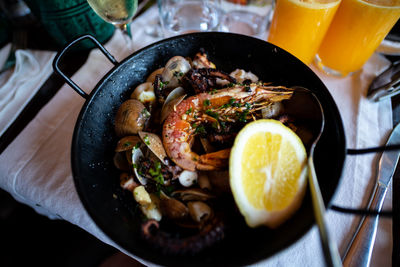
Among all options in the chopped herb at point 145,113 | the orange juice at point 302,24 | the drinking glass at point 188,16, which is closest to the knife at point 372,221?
the orange juice at point 302,24

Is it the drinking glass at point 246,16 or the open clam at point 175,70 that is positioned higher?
the open clam at point 175,70

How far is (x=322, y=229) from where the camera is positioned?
41cm

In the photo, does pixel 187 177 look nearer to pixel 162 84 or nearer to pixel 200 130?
pixel 200 130

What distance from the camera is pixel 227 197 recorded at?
584mm

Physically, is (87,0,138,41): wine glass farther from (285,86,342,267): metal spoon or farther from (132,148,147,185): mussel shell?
(285,86,342,267): metal spoon

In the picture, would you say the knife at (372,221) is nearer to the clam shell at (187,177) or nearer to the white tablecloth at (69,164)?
the white tablecloth at (69,164)

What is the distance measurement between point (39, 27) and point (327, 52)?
132 centimetres

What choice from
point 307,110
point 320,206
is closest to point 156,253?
point 320,206

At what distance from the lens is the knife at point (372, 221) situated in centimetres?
55

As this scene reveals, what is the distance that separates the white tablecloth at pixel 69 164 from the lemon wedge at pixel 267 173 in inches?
6.7

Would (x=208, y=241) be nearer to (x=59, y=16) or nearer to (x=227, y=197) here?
(x=227, y=197)

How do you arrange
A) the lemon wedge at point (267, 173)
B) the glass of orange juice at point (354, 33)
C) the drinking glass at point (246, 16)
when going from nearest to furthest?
the lemon wedge at point (267, 173) → the glass of orange juice at point (354, 33) → the drinking glass at point (246, 16)

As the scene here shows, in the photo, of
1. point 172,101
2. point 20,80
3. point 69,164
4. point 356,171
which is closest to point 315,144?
point 356,171

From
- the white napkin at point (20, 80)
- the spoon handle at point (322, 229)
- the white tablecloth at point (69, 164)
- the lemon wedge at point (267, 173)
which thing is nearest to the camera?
the spoon handle at point (322, 229)
